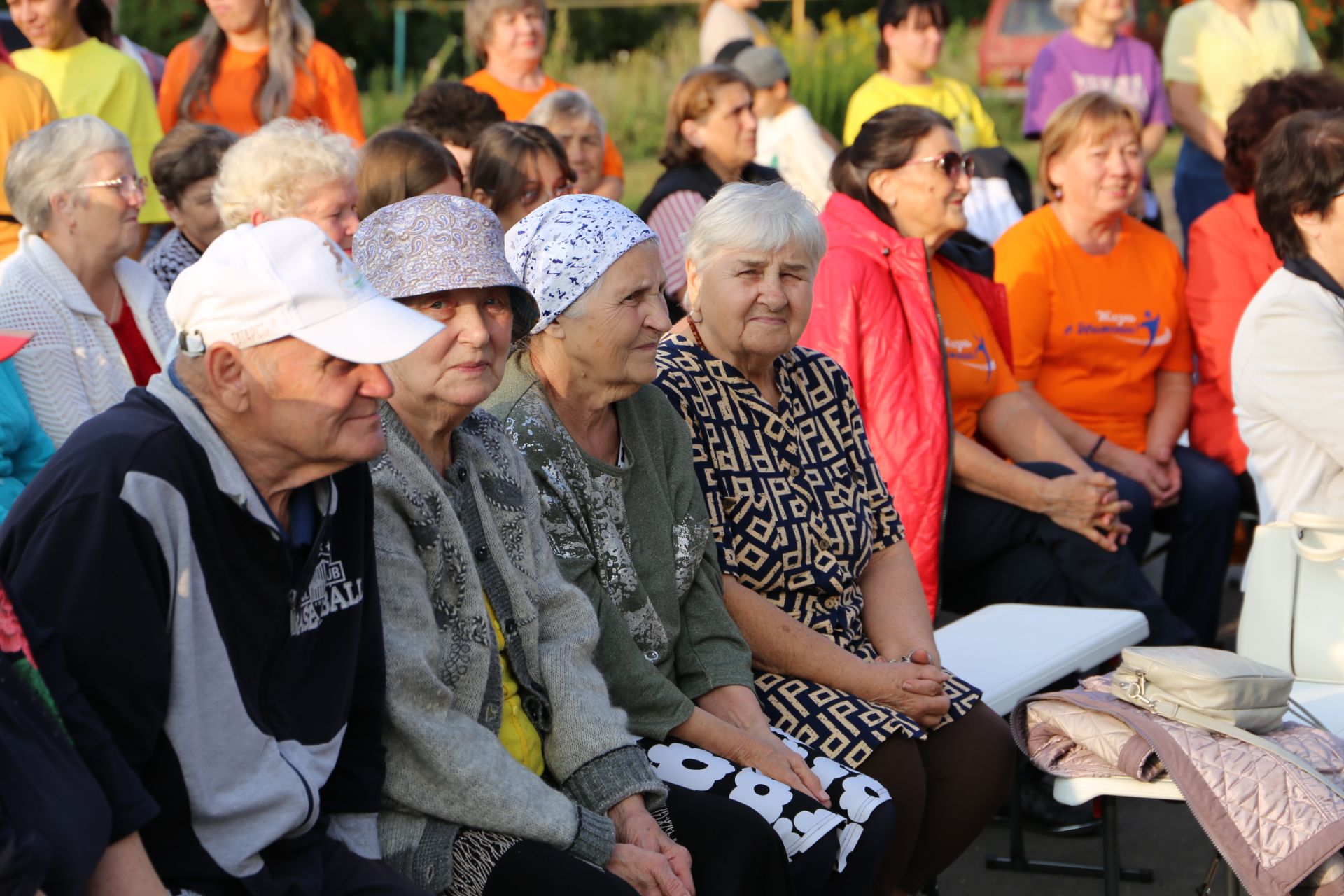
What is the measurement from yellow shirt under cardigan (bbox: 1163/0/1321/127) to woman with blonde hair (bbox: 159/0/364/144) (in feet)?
14.2

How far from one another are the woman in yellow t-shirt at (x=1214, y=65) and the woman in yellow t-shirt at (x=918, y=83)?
40.1 inches

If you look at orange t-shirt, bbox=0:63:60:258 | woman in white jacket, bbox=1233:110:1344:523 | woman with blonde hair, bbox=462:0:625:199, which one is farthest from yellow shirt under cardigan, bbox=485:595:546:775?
woman with blonde hair, bbox=462:0:625:199

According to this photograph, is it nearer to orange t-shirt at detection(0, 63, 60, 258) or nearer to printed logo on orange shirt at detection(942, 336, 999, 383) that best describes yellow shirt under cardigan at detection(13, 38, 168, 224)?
orange t-shirt at detection(0, 63, 60, 258)

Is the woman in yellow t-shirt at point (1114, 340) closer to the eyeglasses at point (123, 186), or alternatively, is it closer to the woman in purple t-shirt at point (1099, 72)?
the woman in purple t-shirt at point (1099, 72)

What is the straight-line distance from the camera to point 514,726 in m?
2.71

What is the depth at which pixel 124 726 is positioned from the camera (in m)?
2.00

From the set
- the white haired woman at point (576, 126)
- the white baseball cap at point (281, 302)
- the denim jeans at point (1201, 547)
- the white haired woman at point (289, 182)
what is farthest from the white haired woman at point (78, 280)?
the denim jeans at point (1201, 547)

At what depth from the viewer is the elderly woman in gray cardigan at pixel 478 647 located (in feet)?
8.11

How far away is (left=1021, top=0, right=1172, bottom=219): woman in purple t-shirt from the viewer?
7543 mm

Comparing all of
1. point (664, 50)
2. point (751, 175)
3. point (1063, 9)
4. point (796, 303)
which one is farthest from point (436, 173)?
point (664, 50)

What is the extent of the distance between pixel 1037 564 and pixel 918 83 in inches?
137

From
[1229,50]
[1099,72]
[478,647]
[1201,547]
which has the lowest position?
[1201,547]

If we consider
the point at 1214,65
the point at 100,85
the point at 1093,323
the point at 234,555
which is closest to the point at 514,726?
the point at 234,555

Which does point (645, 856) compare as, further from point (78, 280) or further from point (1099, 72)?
point (1099, 72)
